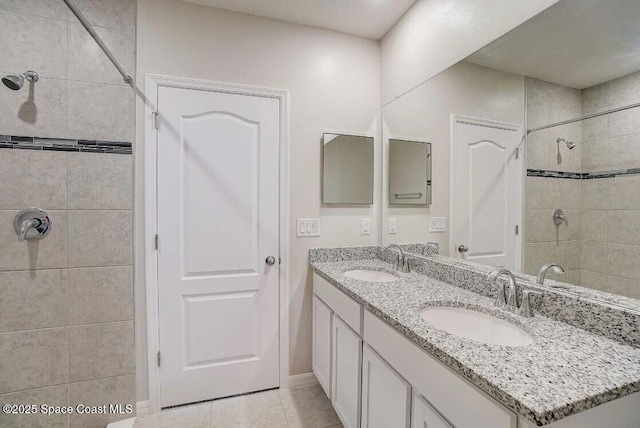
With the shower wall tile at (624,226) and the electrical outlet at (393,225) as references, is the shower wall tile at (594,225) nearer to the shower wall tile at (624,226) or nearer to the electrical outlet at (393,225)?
the shower wall tile at (624,226)

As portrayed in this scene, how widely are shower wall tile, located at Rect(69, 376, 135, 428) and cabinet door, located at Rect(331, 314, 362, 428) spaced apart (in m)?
1.25

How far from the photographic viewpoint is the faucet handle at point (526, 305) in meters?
1.00

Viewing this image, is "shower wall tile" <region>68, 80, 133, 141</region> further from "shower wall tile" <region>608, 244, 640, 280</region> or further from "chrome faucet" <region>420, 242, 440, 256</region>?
"shower wall tile" <region>608, 244, 640, 280</region>

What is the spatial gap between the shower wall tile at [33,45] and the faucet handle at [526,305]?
8.00ft

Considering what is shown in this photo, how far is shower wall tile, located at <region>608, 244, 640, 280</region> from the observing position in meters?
0.85

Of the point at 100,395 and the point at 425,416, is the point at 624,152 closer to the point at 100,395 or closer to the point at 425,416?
the point at 425,416

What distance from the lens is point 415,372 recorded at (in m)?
0.90

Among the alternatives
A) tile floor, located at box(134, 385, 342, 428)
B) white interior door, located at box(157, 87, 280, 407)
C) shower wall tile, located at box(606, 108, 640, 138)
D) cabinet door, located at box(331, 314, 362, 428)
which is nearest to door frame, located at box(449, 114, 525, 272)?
shower wall tile, located at box(606, 108, 640, 138)

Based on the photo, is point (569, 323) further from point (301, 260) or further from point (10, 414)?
point (10, 414)

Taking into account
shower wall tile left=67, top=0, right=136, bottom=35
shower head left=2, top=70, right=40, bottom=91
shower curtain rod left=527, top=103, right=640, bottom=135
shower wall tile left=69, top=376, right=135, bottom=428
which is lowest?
shower wall tile left=69, top=376, right=135, bottom=428

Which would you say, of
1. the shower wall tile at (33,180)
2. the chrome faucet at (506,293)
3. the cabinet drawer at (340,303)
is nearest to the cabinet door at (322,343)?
the cabinet drawer at (340,303)

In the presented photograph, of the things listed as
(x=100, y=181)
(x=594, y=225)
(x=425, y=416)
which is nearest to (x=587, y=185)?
(x=594, y=225)

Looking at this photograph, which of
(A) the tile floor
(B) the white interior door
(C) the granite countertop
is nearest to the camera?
(C) the granite countertop

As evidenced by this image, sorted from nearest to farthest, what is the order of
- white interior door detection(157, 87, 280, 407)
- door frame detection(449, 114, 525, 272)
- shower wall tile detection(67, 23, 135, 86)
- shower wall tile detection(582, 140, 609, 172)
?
shower wall tile detection(582, 140, 609, 172)
door frame detection(449, 114, 525, 272)
shower wall tile detection(67, 23, 135, 86)
white interior door detection(157, 87, 280, 407)
